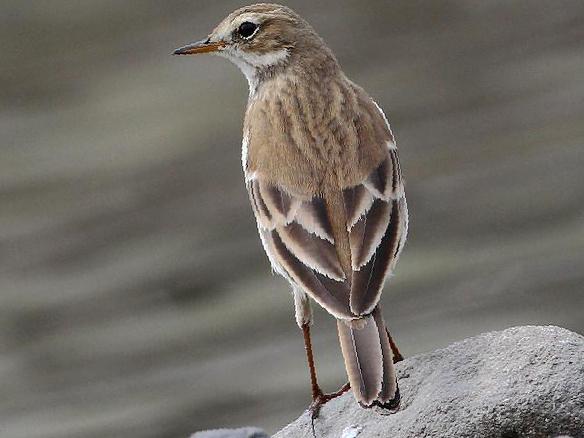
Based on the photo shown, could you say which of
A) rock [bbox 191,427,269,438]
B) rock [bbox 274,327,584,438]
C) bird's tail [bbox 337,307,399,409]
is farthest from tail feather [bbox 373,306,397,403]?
rock [bbox 191,427,269,438]

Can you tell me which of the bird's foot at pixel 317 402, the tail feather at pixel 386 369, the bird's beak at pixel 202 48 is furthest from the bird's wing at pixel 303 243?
the bird's beak at pixel 202 48

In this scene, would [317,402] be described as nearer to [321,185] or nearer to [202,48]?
A: [321,185]

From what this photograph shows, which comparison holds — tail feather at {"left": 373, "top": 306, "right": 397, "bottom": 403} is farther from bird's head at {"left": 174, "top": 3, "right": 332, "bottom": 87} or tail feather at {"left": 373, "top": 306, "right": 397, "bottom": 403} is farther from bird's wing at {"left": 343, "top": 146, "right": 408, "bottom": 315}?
bird's head at {"left": 174, "top": 3, "right": 332, "bottom": 87}

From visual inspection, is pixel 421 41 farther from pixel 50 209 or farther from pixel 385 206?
pixel 385 206

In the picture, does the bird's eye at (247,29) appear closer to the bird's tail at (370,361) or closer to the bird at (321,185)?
the bird at (321,185)

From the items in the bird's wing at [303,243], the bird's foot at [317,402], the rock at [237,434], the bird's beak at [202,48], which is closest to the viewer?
the bird's wing at [303,243]

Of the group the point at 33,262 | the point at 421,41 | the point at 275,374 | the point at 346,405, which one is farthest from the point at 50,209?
the point at 346,405

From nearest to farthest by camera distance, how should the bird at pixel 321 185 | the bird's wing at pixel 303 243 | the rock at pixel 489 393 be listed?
1. the rock at pixel 489 393
2. the bird at pixel 321 185
3. the bird's wing at pixel 303 243
